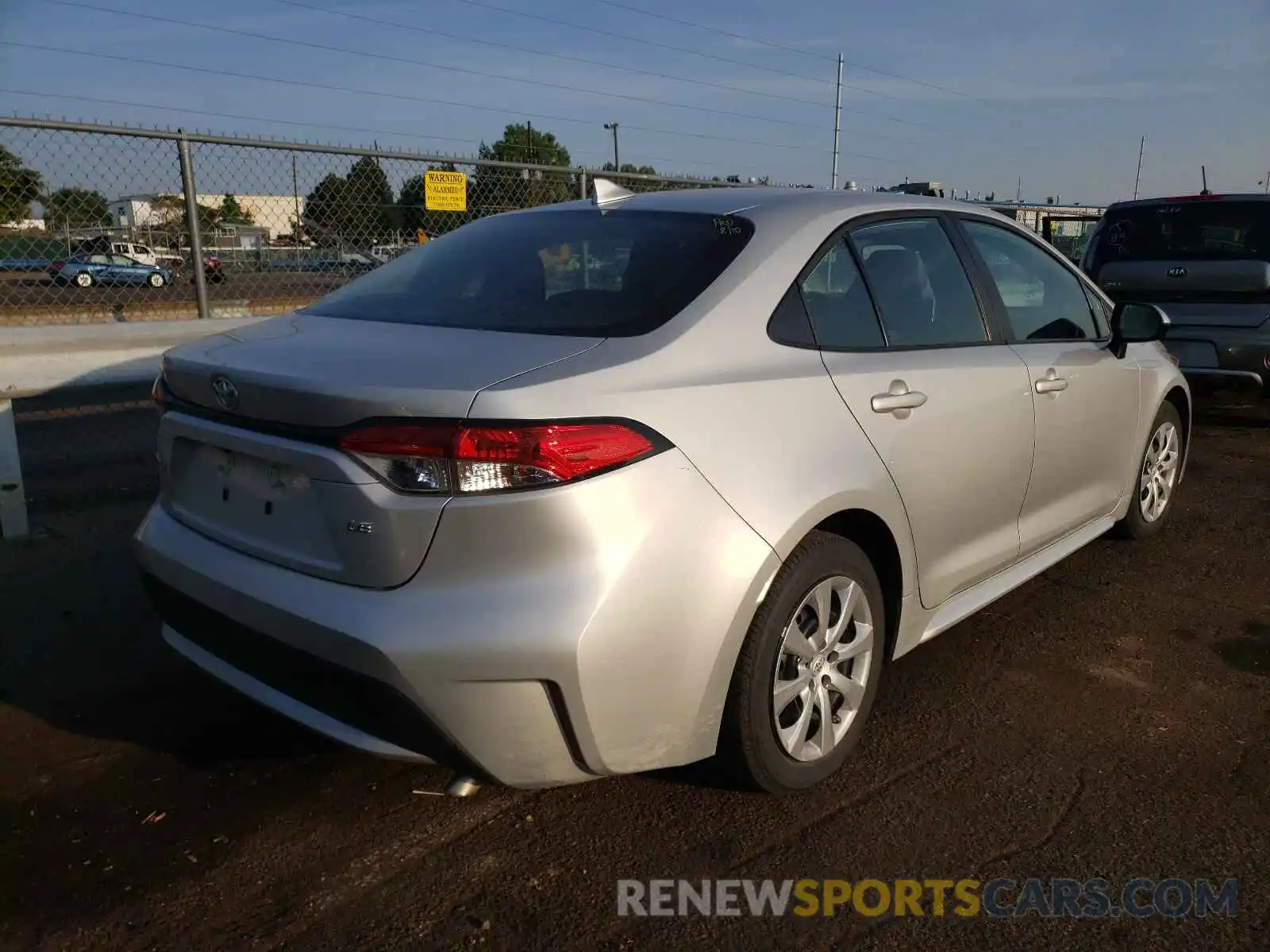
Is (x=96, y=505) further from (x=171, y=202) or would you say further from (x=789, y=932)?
(x=789, y=932)

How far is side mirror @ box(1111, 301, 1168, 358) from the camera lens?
4.09 metres

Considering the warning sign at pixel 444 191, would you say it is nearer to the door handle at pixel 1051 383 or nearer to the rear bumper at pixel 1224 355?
the door handle at pixel 1051 383

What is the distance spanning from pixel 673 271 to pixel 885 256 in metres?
0.84

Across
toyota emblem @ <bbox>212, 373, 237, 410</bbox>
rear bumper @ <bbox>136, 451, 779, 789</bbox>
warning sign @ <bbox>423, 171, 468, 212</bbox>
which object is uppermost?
warning sign @ <bbox>423, 171, 468, 212</bbox>

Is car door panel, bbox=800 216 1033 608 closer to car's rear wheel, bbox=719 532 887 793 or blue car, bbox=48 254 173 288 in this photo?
car's rear wheel, bbox=719 532 887 793

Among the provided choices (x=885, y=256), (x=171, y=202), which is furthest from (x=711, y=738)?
(x=171, y=202)

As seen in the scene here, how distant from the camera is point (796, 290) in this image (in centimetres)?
277

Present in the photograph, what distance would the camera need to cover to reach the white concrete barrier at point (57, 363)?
4543 millimetres

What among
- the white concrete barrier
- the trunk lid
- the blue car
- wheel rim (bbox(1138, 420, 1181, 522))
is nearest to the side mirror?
wheel rim (bbox(1138, 420, 1181, 522))

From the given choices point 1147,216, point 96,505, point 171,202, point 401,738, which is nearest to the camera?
point 401,738

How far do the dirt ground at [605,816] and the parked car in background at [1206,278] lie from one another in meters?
3.98

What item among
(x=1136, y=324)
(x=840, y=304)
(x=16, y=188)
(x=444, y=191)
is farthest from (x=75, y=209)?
(x=1136, y=324)

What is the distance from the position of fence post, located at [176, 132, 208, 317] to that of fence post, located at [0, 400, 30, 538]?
163 cm

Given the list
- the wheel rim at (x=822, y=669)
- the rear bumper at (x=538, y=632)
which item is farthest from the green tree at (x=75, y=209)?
the wheel rim at (x=822, y=669)
